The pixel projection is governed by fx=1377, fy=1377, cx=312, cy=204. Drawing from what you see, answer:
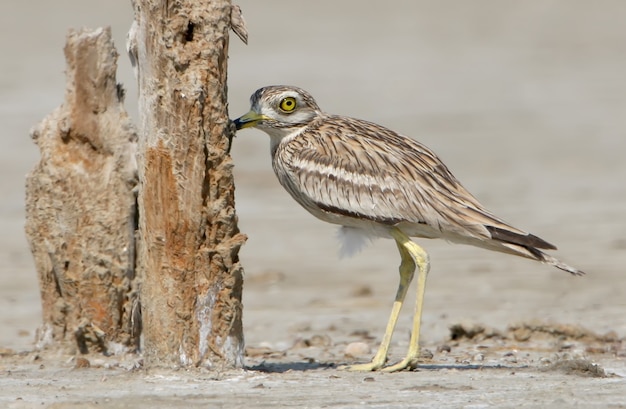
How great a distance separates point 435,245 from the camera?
16.2 m

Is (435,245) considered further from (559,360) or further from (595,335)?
(559,360)

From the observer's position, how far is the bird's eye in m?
9.39

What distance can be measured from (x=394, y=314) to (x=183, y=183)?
5.79 feet

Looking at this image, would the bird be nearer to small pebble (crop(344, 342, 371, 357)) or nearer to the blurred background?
small pebble (crop(344, 342, 371, 357))

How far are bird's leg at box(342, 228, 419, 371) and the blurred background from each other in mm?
1797

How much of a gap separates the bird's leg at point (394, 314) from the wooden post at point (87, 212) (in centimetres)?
172

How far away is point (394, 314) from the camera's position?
898 cm

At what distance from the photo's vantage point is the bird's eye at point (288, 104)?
30.8 ft

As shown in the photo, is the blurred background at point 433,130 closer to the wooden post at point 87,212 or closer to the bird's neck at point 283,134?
the wooden post at point 87,212

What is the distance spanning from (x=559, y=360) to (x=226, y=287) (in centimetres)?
229

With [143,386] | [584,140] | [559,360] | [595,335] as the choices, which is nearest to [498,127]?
[584,140]

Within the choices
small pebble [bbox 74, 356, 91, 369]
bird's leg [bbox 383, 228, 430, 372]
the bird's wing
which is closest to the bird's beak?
the bird's wing

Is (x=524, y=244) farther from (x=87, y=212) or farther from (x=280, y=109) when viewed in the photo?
(x=87, y=212)

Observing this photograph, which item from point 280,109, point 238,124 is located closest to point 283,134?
point 280,109
